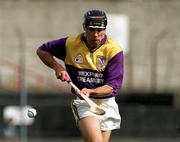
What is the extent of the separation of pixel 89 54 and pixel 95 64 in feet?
0.41

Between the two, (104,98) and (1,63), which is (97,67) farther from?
(1,63)

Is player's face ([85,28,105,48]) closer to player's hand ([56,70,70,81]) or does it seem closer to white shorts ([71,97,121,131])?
player's hand ([56,70,70,81])

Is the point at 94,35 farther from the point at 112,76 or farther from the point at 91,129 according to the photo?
the point at 91,129

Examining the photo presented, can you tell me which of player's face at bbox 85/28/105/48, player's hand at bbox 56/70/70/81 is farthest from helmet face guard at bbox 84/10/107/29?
player's hand at bbox 56/70/70/81

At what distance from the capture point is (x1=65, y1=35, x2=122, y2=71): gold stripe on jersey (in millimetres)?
8789

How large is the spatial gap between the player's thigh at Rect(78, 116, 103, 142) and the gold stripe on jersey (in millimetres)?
533

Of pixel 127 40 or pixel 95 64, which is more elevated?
pixel 95 64

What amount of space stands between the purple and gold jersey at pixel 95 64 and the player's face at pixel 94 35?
13cm

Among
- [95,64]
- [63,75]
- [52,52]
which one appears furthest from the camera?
[52,52]

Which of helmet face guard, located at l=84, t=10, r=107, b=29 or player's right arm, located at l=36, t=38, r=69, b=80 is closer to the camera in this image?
helmet face guard, located at l=84, t=10, r=107, b=29

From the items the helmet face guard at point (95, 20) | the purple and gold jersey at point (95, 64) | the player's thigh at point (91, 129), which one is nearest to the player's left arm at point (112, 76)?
the purple and gold jersey at point (95, 64)

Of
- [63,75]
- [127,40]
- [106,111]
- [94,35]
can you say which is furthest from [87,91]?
[127,40]

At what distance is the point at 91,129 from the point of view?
28.2 ft

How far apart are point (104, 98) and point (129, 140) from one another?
8.94m
